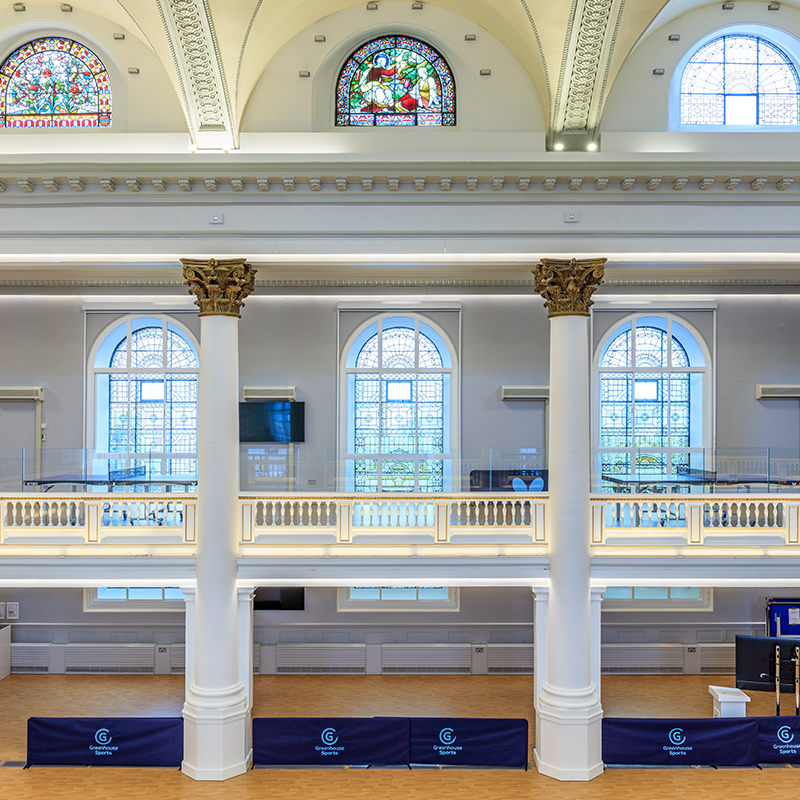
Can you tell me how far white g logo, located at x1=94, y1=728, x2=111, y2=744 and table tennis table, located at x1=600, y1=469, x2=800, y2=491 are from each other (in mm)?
8686

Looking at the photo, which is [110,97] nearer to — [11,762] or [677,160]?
[677,160]

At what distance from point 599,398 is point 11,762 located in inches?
469

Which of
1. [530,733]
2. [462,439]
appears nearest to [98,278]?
[462,439]

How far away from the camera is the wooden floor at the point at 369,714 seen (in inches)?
348

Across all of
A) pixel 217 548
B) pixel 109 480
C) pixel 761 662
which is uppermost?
pixel 109 480

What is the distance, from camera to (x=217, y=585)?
9.43 metres

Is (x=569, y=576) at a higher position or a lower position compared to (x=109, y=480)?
lower

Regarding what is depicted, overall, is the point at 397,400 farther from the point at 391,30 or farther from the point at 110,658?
the point at 110,658

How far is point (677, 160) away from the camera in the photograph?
9.13 m

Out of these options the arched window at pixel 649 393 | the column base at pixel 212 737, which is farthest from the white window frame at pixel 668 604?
the column base at pixel 212 737

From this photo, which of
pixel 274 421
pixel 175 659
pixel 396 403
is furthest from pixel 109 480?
pixel 396 403

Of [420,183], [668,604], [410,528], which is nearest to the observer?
[420,183]

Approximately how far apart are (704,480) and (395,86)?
800 cm

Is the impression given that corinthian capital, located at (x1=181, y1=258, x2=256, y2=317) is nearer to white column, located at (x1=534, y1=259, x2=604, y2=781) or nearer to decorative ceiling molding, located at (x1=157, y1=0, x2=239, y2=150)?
decorative ceiling molding, located at (x1=157, y1=0, x2=239, y2=150)
